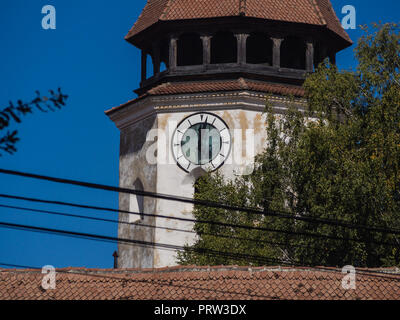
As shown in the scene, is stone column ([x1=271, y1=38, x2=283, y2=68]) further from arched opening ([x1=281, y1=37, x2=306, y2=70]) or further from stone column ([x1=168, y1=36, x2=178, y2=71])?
stone column ([x1=168, y1=36, x2=178, y2=71])

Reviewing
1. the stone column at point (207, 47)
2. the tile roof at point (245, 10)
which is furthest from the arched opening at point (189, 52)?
the stone column at point (207, 47)

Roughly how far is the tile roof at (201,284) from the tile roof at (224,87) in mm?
8575

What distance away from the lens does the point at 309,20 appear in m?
34.0

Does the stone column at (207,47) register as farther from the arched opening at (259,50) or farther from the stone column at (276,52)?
the stone column at (276,52)

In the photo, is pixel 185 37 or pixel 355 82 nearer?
pixel 355 82

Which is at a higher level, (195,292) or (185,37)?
(185,37)

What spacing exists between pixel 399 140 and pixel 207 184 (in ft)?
17.6

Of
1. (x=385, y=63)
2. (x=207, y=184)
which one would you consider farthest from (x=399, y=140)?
(x=207, y=184)

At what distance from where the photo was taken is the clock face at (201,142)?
33.2 m

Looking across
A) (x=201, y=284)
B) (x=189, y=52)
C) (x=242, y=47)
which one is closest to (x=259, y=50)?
(x=242, y=47)

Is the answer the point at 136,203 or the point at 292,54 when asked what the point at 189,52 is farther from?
the point at 136,203

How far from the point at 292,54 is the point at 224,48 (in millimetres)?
2053
